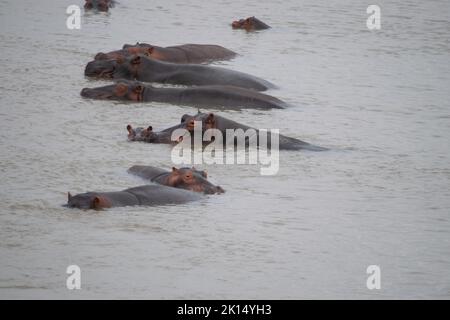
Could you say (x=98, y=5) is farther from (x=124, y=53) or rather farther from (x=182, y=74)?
(x=182, y=74)

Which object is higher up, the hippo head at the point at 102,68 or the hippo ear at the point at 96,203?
the hippo head at the point at 102,68

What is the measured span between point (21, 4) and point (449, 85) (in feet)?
28.2

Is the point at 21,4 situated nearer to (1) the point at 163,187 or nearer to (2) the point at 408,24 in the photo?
(2) the point at 408,24

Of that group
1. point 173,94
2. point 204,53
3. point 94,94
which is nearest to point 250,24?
point 204,53

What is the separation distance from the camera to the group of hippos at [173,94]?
33.1 ft

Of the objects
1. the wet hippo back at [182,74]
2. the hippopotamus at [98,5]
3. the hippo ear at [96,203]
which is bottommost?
the hippo ear at [96,203]

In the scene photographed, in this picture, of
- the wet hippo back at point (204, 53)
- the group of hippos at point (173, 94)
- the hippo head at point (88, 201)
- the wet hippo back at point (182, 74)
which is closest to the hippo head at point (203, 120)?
the group of hippos at point (173, 94)

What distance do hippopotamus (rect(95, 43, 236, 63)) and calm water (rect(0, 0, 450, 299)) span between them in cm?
35

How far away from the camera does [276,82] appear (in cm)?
1645

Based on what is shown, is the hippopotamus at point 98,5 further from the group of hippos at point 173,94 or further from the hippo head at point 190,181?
the hippo head at point 190,181
